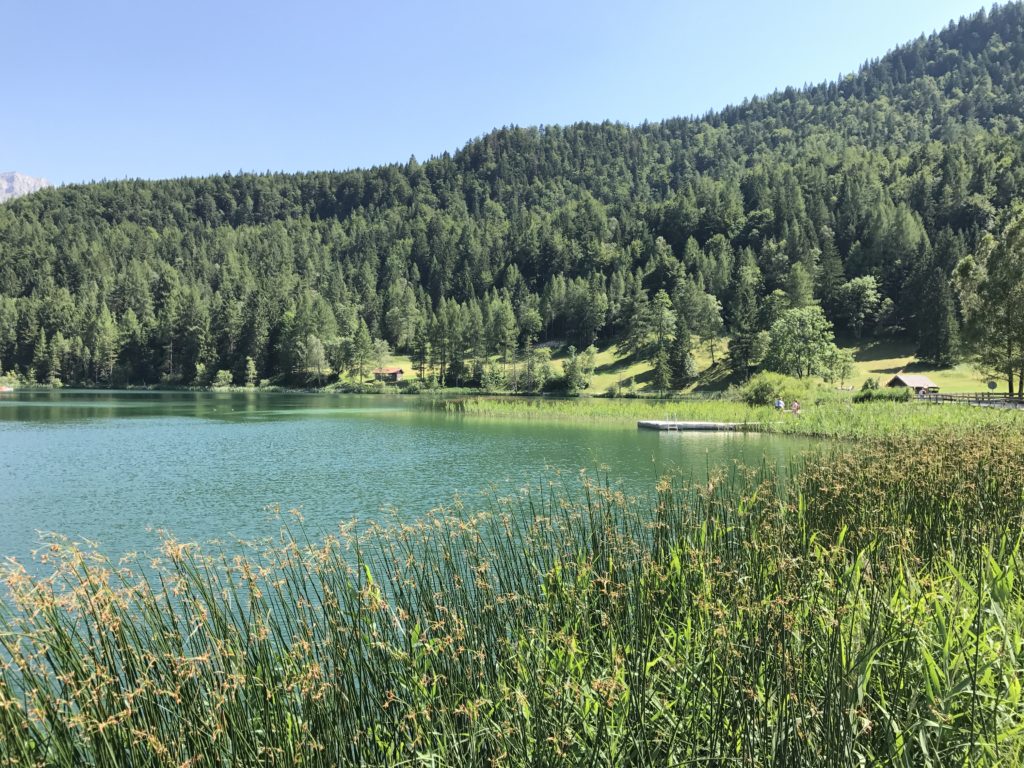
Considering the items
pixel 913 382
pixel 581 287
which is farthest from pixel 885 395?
pixel 581 287

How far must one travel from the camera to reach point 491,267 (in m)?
157

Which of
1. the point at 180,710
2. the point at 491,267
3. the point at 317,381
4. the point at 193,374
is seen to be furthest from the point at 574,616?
the point at 491,267

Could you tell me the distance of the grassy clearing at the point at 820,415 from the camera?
77.2ft

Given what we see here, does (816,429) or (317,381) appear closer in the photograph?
(816,429)

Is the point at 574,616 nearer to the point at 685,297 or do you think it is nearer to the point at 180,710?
the point at 180,710

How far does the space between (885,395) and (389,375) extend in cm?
7452

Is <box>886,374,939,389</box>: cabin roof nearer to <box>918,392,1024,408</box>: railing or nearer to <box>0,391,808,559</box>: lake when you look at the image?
<box>918,392,1024,408</box>: railing

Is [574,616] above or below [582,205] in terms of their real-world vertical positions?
below

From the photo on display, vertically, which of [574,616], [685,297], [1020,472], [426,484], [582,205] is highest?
[582,205]

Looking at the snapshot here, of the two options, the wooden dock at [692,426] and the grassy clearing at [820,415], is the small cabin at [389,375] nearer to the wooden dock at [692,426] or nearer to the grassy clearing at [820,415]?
the grassy clearing at [820,415]

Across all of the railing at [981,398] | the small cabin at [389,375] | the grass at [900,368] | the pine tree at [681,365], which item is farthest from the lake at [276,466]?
the small cabin at [389,375]

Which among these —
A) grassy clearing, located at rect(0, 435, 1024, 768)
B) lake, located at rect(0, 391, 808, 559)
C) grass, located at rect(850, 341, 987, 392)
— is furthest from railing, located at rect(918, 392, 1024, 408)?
grassy clearing, located at rect(0, 435, 1024, 768)

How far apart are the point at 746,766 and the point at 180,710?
3039 millimetres

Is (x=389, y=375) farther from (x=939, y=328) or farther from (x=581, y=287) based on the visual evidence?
(x=939, y=328)
